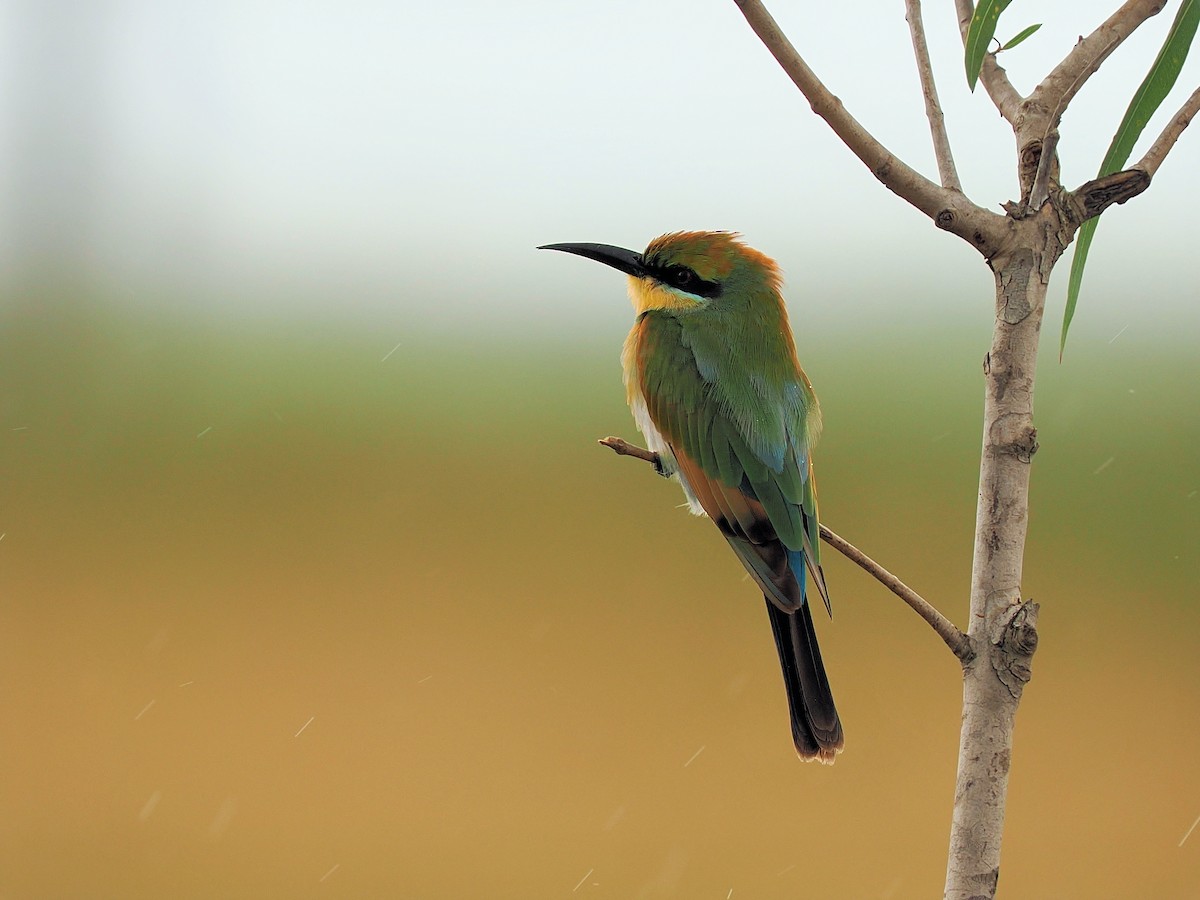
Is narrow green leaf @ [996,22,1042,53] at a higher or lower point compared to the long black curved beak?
higher

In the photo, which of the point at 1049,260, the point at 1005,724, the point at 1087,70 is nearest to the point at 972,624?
the point at 1005,724

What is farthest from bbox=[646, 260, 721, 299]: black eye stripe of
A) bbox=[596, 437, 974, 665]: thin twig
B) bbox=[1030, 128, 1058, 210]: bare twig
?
bbox=[1030, 128, 1058, 210]: bare twig

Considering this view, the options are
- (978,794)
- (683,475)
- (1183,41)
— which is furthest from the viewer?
(683,475)

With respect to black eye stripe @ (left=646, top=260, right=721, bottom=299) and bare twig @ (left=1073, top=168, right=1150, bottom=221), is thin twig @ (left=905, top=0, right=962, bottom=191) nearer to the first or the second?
bare twig @ (left=1073, top=168, right=1150, bottom=221)

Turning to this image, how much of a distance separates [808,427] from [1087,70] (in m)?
0.44

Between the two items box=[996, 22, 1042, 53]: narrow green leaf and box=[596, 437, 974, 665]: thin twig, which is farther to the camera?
box=[996, 22, 1042, 53]: narrow green leaf

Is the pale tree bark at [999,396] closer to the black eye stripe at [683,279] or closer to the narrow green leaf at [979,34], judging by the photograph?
the narrow green leaf at [979,34]

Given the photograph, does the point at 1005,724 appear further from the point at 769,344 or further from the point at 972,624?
the point at 769,344

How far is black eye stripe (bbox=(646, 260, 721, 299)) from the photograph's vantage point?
1.03 meters

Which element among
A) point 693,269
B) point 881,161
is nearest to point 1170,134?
point 881,161

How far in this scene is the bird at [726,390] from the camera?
3.02 ft

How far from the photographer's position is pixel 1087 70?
26.3 inches

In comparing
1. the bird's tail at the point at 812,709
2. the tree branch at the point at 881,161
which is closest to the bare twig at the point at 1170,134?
the tree branch at the point at 881,161

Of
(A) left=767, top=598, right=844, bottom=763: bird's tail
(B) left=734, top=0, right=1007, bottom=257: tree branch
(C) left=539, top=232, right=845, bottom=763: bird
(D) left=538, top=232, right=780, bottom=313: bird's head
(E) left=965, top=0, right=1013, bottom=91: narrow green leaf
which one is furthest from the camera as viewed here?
(D) left=538, top=232, right=780, bottom=313: bird's head
